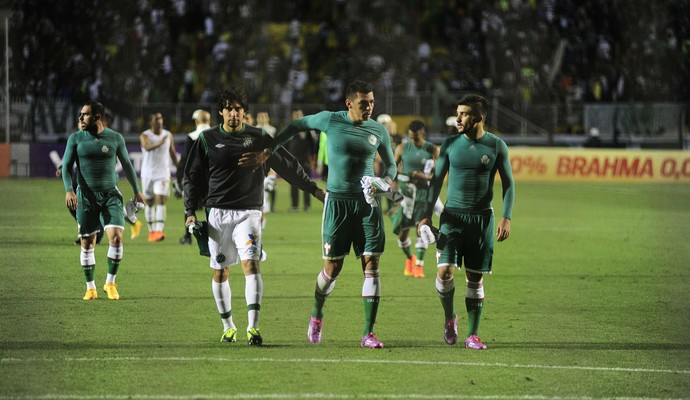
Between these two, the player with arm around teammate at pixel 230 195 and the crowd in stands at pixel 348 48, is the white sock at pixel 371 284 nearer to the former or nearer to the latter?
the player with arm around teammate at pixel 230 195

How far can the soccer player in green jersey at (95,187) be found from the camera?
12.8 metres

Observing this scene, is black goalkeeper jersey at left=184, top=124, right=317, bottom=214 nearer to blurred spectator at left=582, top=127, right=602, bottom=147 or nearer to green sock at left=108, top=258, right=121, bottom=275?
green sock at left=108, top=258, right=121, bottom=275

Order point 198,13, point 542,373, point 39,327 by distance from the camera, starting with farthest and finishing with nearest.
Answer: point 198,13 → point 39,327 → point 542,373

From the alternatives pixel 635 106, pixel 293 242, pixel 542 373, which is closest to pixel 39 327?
pixel 542 373

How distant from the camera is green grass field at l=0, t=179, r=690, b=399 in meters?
8.30

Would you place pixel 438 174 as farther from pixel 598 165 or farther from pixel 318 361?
pixel 598 165

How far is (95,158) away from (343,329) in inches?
145

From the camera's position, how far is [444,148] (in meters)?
9.95

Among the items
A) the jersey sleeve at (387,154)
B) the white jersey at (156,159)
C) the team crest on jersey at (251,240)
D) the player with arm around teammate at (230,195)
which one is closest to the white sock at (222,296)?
the player with arm around teammate at (230,195)

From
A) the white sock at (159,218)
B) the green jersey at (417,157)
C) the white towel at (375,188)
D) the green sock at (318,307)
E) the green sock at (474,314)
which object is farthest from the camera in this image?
the white sock at (159,218)

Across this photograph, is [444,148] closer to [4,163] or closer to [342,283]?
[342,283]

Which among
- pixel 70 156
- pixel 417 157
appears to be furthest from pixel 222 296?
pixel 417 157

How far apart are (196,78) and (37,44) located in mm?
5126

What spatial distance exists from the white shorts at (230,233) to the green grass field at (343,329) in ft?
2.43
